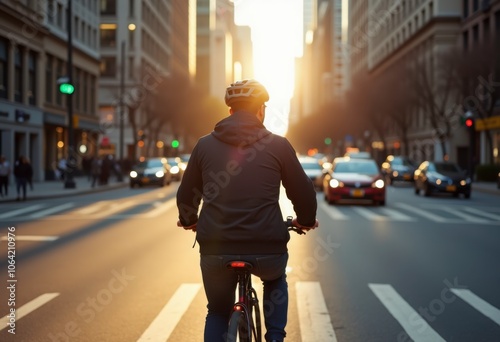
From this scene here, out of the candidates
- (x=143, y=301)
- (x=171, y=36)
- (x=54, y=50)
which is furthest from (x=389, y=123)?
(x=143, y=301)

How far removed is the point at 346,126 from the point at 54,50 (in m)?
59.4

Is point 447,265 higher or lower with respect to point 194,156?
lower

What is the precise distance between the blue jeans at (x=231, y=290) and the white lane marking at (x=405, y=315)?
2.55 metres

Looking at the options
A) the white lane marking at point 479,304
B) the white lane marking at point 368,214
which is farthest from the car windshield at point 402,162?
the white lane marking at point 479,304

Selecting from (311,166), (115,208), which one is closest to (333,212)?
(115,208)

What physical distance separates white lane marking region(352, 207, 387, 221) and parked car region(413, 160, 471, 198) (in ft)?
28.0

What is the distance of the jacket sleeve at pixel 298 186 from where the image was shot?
166 inches

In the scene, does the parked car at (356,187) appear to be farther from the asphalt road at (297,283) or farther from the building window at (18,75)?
the building window at (18,75)

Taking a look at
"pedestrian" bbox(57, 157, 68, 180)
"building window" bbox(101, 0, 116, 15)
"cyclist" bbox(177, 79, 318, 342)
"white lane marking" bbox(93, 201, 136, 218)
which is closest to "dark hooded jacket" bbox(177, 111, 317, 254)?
"cyclist" bbox(177, 79, 318, 342)

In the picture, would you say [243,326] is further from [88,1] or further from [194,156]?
[88,1]

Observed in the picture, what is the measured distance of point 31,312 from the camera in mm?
7445

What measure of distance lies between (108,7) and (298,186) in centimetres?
8048

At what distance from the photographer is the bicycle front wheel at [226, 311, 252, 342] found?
3865 mm

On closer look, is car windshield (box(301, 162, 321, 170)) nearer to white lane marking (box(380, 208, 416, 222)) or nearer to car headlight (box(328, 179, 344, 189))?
car headlight (box(328, 179, 344, 189))
